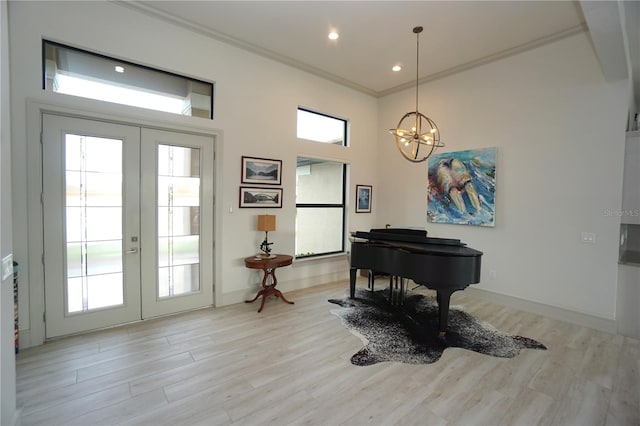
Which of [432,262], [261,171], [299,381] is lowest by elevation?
[299,381]

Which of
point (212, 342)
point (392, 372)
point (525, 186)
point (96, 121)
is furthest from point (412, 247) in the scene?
point (96, 121)

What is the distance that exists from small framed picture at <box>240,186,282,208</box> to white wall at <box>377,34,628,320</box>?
2.91 meters

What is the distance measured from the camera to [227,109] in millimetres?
4184

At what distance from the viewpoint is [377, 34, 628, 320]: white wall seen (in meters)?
3.62

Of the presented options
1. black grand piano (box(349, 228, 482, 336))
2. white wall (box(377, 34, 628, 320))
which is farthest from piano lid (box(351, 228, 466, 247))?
white wall (box(377, 34, 628, 320))

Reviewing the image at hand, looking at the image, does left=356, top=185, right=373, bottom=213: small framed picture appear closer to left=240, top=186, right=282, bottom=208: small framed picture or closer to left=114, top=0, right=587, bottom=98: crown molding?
left=240, top=186, right=282, bottom=208: small framed picture

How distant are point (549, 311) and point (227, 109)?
5275 millimetres

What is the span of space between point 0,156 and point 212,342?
2.35 m

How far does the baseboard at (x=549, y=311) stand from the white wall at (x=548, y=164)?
66 mm

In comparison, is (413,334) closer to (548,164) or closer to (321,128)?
(548,164)

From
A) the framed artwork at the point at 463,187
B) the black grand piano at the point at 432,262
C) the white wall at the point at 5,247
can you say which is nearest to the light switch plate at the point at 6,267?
the white wall at the point at 5,247

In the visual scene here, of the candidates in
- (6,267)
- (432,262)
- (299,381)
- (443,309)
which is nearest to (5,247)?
(6,267)

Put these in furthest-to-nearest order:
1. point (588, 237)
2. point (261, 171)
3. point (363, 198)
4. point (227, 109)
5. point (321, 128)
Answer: point (363, 198), point (321, 128), point (261, 171), point (227, 109), point (588, 237)

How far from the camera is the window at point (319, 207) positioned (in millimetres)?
5234
